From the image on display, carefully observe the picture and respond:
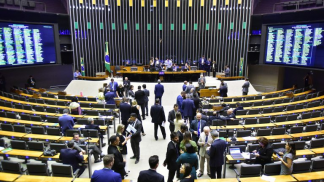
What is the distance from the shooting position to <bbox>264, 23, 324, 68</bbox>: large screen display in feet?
39.9

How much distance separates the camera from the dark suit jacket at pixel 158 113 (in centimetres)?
722

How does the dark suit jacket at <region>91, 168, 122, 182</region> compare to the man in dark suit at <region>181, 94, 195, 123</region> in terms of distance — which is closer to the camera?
the dark suit jacket at <region>91, 168, 122, 182</region>

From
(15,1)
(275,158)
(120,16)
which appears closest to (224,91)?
(275,158)

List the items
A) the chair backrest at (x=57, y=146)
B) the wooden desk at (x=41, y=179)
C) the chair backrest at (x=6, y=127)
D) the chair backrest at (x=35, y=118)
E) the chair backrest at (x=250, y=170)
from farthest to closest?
the chair backrest at (x=35, y=118), the chair backrest at (x=6, y=127), the chair backrest at (x=57, y=146), the chair backrest at (x=250, y=170), the wooden desk at (x=41, y=179)

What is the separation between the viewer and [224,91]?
1196cm

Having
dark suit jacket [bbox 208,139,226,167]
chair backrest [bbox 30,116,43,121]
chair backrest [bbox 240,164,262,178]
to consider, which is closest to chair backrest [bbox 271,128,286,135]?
chair backrest [bbox 240,164,262,178]

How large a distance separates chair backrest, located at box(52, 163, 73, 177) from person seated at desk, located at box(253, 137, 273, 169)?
375 cm

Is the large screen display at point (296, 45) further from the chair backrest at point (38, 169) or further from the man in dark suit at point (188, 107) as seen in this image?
the chair backrest at point (38, 169)

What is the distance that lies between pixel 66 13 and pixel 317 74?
61.2ft

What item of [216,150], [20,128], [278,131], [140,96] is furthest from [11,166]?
[278,131]

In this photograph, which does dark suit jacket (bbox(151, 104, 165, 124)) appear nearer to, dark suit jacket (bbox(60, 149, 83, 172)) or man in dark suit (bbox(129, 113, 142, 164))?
man in dark suit (bbox(129, 113, 142, 164))

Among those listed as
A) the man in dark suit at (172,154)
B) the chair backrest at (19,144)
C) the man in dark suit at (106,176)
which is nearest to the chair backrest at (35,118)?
the chair backrest at (19,144)

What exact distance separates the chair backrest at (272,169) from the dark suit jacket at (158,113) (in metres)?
3.43

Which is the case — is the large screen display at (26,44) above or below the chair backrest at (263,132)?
above
